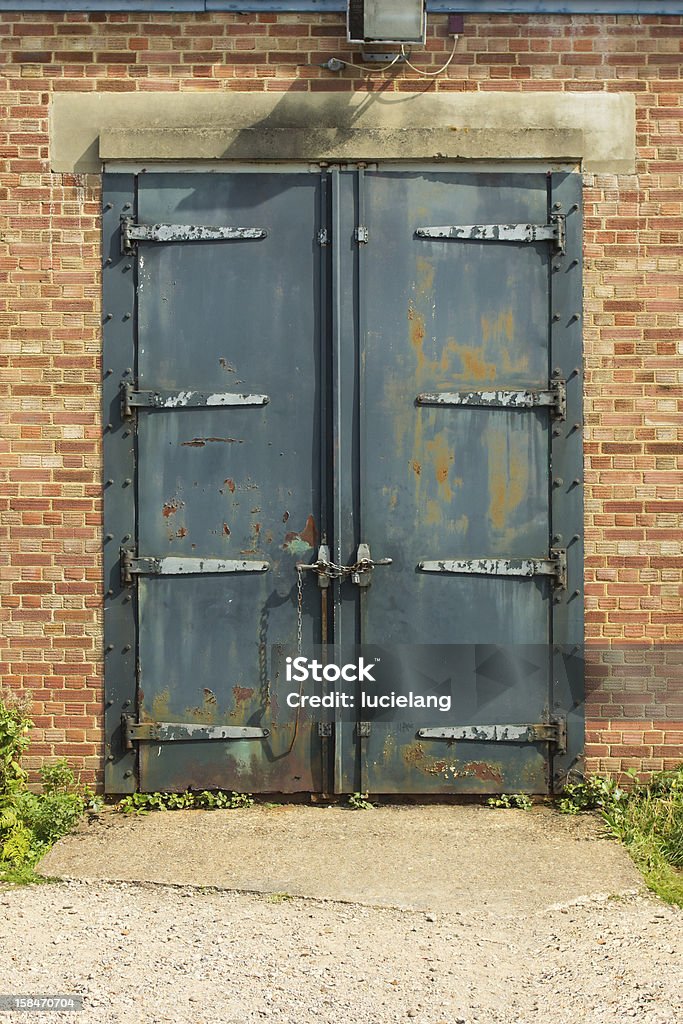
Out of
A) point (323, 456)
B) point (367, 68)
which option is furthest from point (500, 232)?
point (323, 456)

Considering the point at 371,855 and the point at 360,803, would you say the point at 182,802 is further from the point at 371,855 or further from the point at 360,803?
the point at 371,855

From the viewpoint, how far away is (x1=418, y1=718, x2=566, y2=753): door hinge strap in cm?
532

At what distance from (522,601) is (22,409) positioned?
2.83m

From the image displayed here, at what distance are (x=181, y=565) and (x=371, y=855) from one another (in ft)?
5.72

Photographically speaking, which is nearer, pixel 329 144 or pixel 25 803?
pixel 25 803

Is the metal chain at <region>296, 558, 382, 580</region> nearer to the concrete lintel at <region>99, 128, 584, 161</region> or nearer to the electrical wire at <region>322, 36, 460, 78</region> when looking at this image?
the concrete lintel at <region>99, 128, 584, 161</region>

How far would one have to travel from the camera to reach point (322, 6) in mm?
5270

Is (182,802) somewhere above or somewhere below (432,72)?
below

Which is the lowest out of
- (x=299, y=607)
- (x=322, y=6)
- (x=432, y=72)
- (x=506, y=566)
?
(x=299, y=607)

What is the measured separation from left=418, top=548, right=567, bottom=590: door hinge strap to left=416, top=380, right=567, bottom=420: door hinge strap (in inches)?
30.7

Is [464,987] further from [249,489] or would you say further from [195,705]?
[249,489]

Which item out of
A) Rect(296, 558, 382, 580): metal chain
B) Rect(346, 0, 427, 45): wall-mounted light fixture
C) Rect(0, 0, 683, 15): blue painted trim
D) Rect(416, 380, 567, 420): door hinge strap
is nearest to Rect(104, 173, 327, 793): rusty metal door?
Rect(296, 558, 382, 580): metal chain

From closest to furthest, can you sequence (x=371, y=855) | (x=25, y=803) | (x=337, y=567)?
(x=371, y=855) → (x=25, y=803) → (x=337, y=567)

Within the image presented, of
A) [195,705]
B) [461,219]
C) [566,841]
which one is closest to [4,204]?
[461,219]
